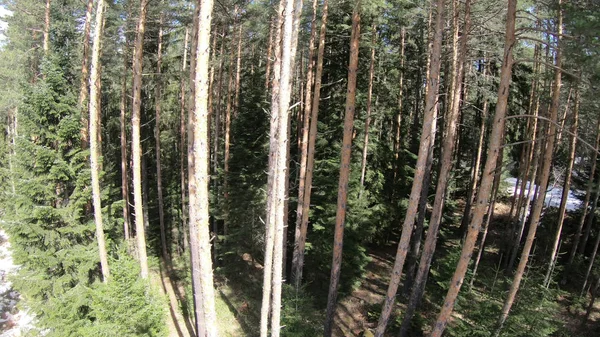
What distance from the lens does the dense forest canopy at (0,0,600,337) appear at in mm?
7556

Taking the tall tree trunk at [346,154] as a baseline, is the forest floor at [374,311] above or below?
below

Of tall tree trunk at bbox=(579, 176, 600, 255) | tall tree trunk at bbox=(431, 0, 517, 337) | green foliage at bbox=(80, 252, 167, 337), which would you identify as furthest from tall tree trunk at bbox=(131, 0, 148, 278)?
tall tree trunk at bbox=(579, 176, 600, 255)

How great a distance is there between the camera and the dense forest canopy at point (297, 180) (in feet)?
24.8

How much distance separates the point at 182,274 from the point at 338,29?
1479 centimetres

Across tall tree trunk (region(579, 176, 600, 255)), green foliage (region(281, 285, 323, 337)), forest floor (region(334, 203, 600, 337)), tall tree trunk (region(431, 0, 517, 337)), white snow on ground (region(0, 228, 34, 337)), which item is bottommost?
white snow on ground (region(0, 228, 34, 337))

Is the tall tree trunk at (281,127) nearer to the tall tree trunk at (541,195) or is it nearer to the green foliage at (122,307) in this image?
the green foliage at (122,307)

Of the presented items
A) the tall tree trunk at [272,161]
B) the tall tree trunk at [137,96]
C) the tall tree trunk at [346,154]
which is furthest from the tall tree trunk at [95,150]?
the tall tree trunk at [346,154]

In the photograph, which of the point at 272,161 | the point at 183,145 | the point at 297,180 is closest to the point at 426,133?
the point at 272,161

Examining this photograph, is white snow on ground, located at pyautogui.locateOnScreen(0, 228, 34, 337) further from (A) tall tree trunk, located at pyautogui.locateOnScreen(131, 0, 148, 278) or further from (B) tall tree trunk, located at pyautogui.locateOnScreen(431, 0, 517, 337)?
(B) tall tree trunk, located at pyautogui.locateOnScreen(431, 0, 517, 337)

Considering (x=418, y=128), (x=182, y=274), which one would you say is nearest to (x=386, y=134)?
(x=418, y=128)

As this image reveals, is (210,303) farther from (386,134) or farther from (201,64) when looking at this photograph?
(386,134)

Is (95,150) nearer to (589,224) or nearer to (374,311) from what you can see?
(374,311)

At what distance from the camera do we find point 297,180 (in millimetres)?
15422

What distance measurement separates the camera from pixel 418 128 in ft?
65.7
